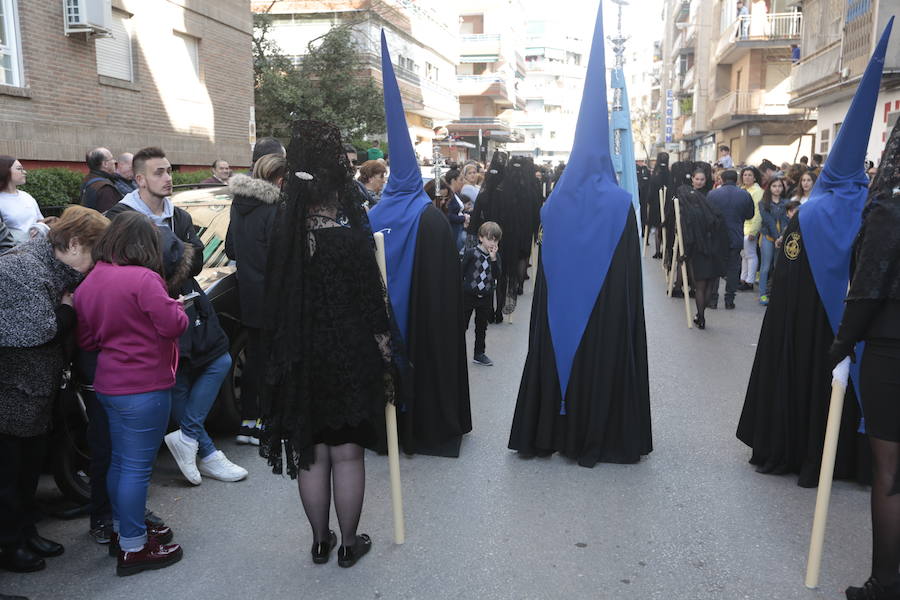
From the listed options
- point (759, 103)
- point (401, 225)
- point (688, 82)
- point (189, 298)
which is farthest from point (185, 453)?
point (688, 82)

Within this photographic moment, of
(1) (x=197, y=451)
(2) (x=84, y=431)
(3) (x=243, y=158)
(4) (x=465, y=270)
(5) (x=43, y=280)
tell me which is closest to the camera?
(5) (x=43, y=280)

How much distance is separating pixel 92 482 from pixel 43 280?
1154 mm

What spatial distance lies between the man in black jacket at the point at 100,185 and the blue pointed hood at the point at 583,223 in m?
4.26

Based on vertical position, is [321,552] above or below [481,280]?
below

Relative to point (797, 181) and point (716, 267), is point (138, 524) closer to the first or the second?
point (716, 267)

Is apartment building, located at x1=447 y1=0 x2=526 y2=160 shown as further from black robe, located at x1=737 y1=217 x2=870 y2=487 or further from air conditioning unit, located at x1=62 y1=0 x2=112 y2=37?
black robe, located at x1=737 y1=217 x2=870 y2=487

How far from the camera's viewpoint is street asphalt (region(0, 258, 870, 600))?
Answer: 3.89 meters

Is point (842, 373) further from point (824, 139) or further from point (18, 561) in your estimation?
point (824, 139)

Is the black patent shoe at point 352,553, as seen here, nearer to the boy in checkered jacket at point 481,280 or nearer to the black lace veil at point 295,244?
the black lace veil at point 295,244

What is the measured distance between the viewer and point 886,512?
11.7 ft

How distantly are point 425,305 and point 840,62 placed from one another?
64.2 feet

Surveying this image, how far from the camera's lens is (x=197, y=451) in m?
5.34

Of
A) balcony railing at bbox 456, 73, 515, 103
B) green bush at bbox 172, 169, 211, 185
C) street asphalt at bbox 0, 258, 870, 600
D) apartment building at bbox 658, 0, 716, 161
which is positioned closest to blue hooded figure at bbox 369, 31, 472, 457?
street asphalt at bbox 0, 258, 870, 600

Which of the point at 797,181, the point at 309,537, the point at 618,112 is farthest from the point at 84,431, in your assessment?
the point at 797,181
